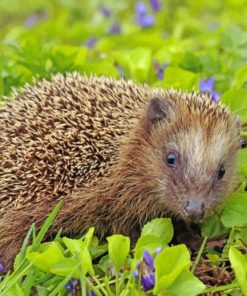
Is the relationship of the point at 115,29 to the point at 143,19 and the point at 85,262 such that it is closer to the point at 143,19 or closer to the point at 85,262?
the point at 143,19

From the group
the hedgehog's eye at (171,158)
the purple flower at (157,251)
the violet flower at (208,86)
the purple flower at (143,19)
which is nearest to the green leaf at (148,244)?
the purple flower at (157,251)

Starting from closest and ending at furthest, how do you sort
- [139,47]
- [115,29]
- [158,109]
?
[158,109]
[139,47]
[115,29]

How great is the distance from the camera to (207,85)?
217 inches

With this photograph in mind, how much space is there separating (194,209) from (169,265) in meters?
0.57

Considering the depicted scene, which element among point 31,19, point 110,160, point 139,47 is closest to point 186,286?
point 110,160

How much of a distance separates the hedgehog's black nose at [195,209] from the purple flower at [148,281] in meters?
0.59

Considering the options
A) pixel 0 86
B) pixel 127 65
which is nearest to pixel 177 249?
pixel 0 86

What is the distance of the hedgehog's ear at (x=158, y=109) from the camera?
4621 mm

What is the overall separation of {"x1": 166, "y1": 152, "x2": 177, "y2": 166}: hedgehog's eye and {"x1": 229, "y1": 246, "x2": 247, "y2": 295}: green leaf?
769mm

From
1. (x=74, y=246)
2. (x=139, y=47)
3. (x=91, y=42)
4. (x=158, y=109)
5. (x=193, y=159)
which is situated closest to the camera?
(x=74, y=246)

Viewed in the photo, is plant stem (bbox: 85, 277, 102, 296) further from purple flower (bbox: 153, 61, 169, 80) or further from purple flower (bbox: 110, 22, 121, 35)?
purple flower (bbox: 110, 22, 121, 35)

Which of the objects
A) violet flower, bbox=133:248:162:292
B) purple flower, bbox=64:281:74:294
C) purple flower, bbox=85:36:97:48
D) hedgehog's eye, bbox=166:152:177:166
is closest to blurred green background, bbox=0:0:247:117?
purple flower, bbox=85:36:97:48

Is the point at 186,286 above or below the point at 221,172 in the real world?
below

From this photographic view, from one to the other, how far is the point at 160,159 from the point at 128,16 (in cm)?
611
